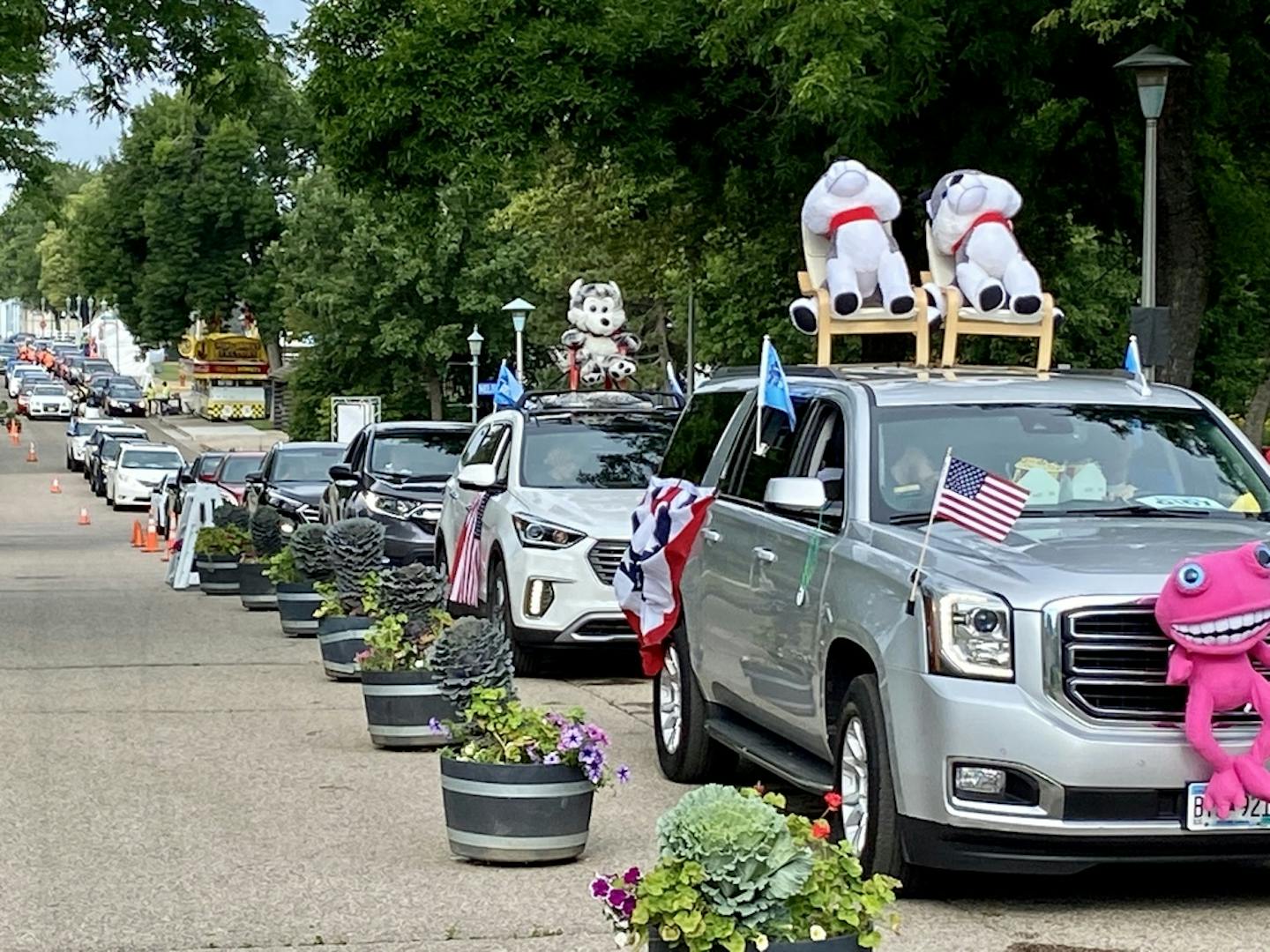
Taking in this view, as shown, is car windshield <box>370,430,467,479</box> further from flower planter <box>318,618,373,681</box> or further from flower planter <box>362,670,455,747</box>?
flower planter <box>362,670,455,747</box>

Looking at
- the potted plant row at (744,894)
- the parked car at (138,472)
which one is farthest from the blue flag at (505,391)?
the parked car at (138,472)

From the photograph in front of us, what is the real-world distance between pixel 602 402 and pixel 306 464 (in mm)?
12334

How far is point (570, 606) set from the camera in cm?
→ 1486

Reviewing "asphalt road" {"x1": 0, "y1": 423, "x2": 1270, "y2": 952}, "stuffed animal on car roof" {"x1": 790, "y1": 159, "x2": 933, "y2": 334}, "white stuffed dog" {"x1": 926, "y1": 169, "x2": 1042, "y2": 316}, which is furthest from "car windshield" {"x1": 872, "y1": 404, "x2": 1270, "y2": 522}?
"white stuffed dog" {"x1": 926, "y1": 169, "x2": 1042, "y2": 316}

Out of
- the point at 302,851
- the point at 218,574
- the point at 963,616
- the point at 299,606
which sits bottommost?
the point at 218,574

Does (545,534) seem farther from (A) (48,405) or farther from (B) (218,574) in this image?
(A) (48,405)

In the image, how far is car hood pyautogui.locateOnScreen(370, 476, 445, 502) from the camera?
72.8 ft

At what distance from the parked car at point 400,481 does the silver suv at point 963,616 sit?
11238 mm

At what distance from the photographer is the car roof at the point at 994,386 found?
9.05m

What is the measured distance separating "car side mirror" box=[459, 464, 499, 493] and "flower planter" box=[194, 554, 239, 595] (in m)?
8.37

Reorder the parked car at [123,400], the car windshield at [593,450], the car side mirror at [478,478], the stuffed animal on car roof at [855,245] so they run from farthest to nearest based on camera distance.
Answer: the parked car at [123,400] < the car windshield at [593,450] < the car side mirror at [478,478] < the stuffed animal on car roof at [855,245]

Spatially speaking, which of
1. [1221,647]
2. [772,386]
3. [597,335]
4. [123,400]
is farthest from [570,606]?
[123,400]

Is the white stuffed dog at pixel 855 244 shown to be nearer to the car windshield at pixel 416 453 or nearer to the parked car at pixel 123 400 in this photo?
the car windshield at pixel 416 453

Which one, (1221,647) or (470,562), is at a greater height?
(1221,647)
